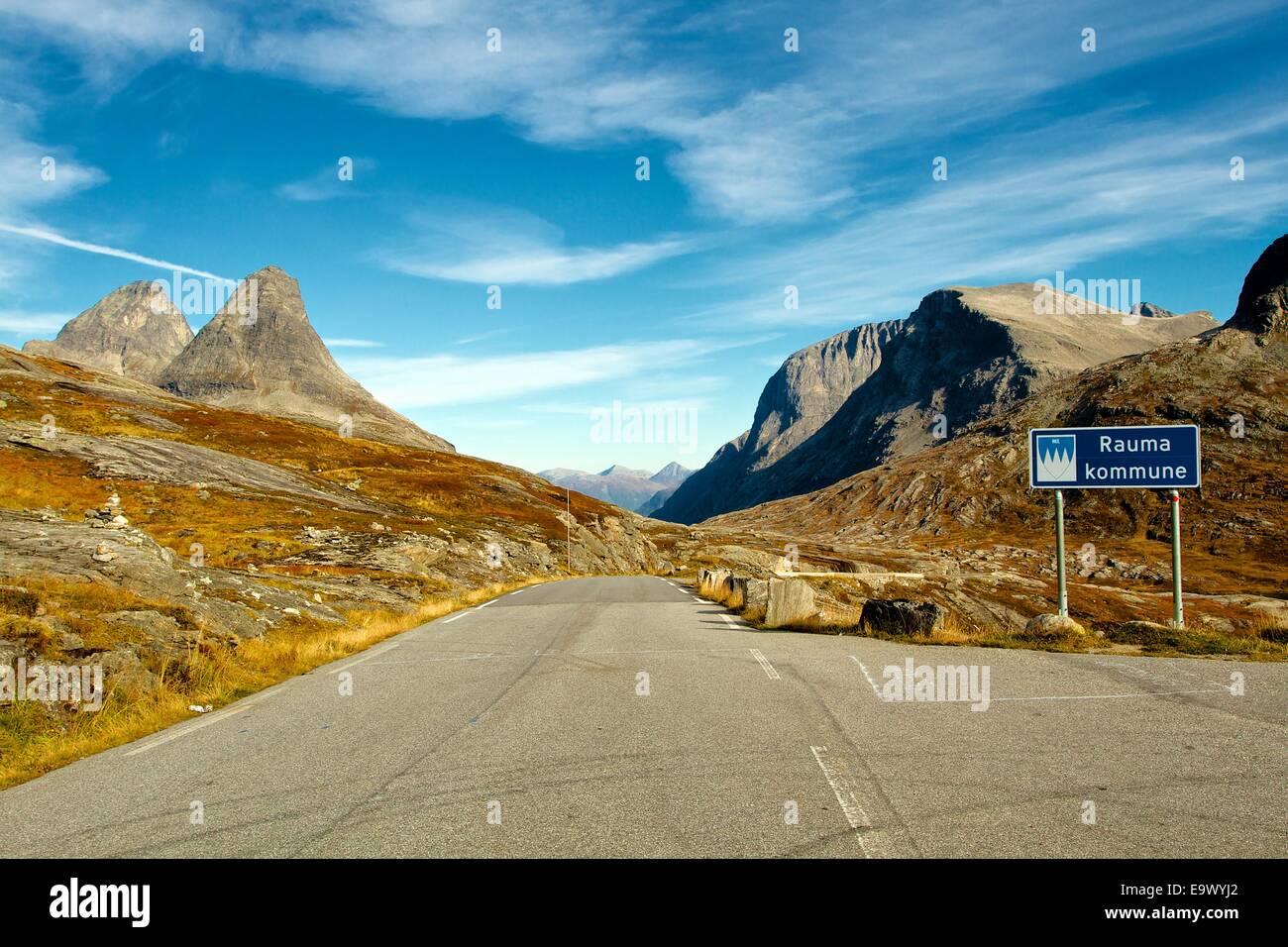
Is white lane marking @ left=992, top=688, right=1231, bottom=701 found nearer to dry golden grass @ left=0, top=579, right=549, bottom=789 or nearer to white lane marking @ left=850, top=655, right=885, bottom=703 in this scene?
white lane marking @ left=850, top=655, right=885, bottom=703

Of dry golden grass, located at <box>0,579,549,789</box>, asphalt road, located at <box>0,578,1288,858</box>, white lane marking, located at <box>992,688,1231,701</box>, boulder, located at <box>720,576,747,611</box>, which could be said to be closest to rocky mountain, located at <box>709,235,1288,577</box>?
boulder, located at <box>720,576,747,611</box>

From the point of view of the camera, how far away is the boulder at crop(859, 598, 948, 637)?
1464 cm

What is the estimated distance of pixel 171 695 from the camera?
991 cm

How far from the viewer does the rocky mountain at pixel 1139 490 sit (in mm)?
106188

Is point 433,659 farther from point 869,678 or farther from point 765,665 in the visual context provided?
point 869,678

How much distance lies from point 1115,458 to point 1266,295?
160 m

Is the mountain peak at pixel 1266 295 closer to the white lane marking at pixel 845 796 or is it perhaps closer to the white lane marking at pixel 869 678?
the white lane marking at pixel 869 678

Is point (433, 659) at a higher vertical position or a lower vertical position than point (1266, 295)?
lower

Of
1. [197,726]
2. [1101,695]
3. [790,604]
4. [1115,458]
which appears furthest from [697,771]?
[1115,458]

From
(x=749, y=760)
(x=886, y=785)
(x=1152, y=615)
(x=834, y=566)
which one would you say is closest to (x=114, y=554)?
(x=749, y=760)

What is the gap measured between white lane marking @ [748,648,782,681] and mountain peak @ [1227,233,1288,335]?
162 meters

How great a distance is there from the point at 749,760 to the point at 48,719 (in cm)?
753

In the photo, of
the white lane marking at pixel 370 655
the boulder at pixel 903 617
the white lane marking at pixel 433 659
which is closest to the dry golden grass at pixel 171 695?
the white lane marking at pixel 370 655

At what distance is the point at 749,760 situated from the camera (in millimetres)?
6602
